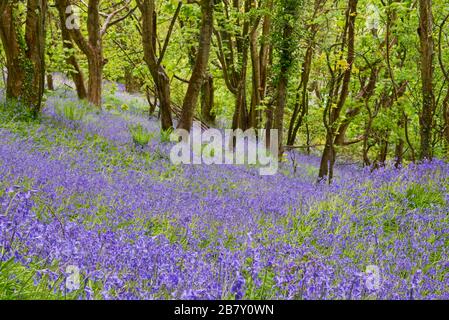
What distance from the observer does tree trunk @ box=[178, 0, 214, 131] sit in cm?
911

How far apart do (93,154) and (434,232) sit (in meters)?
4.98

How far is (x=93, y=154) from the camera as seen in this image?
287 inches

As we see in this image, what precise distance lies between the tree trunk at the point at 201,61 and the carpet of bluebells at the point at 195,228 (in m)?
1.77

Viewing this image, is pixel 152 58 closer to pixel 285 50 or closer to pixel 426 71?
pixel 285 50

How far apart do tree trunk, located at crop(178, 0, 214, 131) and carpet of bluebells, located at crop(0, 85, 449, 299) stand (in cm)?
177

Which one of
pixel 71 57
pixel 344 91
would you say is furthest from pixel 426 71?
pixel 71 57

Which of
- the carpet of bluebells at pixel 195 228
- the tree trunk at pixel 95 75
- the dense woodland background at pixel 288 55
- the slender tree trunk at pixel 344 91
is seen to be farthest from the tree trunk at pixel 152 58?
the slender tree trunk at pixel 344 91

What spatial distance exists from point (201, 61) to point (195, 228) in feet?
19.5

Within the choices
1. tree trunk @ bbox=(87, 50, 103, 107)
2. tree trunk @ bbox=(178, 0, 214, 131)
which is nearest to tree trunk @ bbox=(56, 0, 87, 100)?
tree trunk @ bbox=(87, 50, 103, 107)

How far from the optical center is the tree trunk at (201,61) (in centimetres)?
911

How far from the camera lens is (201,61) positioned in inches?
377

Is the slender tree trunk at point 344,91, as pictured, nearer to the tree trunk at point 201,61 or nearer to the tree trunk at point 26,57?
the tree trunk at point 201,61
